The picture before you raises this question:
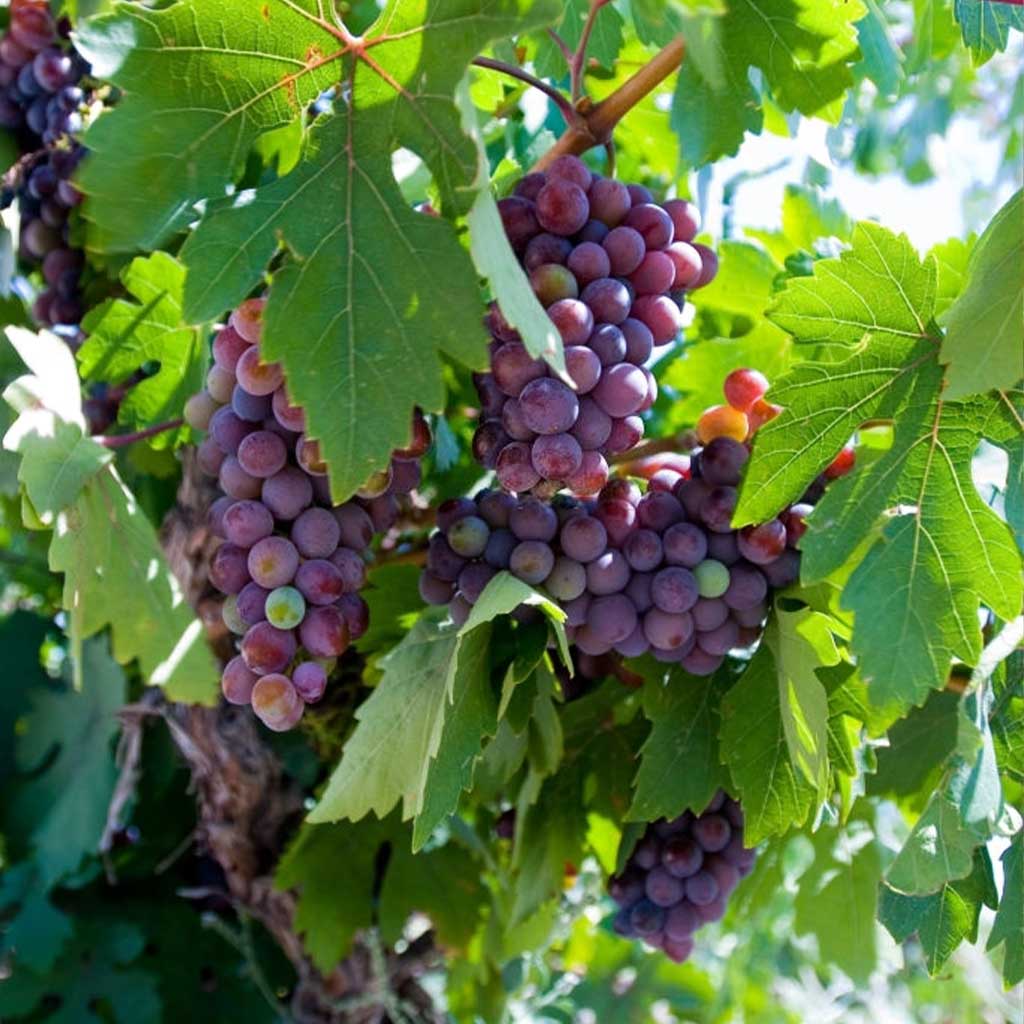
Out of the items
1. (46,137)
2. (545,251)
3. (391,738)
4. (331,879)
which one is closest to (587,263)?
(545,251)

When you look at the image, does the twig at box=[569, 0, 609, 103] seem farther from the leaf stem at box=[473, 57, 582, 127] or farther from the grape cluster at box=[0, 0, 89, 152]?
the grape cluster at box=[0, 0, 89, 152]

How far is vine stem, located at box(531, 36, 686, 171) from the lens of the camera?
991 mm

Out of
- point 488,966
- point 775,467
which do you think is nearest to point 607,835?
point 488,966

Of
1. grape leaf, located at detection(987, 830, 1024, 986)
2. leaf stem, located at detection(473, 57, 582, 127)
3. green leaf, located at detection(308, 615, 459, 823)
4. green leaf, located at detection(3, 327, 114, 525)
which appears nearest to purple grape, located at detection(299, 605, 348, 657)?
green leaf, located at detection(308, 615, 459, 823)

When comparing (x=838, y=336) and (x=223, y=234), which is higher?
(x=223, y=234)

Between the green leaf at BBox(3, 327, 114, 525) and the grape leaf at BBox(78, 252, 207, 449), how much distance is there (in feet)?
0.36

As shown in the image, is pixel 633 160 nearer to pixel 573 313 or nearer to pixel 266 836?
pixel 573 313

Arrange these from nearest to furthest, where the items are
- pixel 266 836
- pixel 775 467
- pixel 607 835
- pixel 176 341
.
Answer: pixel 775 467 → pixel 176 341 → pixel 607 835 → pixel 266 836

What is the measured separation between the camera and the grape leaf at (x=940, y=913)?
3.26ft

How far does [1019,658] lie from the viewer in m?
1.05

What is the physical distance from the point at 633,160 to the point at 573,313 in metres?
0.63

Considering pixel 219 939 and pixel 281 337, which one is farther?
pixel 219 939

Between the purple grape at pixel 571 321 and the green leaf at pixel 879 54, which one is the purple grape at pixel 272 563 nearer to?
the purple grape at pixel 571 321

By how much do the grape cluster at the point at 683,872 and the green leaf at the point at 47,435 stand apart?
653 mm
